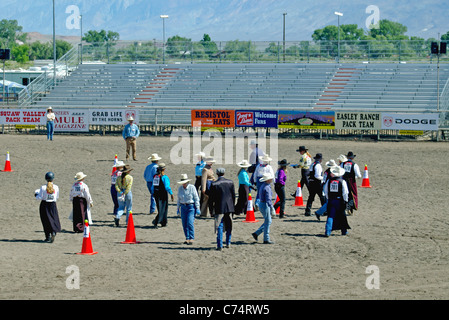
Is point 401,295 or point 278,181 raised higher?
point 278,181

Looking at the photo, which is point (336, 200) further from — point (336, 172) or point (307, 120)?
point (307, 120)

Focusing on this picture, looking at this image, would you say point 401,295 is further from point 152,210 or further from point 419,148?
point 419,148

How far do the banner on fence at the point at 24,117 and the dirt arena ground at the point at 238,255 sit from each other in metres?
17.2

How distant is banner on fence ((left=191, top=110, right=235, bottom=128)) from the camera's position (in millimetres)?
39062

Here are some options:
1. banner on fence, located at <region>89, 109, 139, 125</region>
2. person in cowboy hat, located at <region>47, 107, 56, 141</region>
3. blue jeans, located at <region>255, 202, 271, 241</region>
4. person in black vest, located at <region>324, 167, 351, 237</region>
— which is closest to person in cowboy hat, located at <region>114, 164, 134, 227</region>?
blue jeans, located at <region>255, 202, 271, 241</region>

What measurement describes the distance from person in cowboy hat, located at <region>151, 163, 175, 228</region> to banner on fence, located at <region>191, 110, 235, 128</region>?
885 inches

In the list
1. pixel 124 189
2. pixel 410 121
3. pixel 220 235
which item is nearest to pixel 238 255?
pixel 220 235

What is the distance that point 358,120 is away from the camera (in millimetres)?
37688

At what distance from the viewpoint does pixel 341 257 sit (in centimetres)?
1370

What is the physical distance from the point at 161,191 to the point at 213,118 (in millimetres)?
23422

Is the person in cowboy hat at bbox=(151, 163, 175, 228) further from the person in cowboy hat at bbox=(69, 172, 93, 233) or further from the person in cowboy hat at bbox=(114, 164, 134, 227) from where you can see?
the person in cowboy hat at bbox=(69, 172, 93, 233)

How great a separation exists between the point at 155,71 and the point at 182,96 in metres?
5.43

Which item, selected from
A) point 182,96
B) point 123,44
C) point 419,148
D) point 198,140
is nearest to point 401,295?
point 419,148

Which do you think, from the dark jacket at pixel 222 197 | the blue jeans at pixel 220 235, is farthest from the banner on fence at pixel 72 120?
the blue jeans at pixel 220 235
